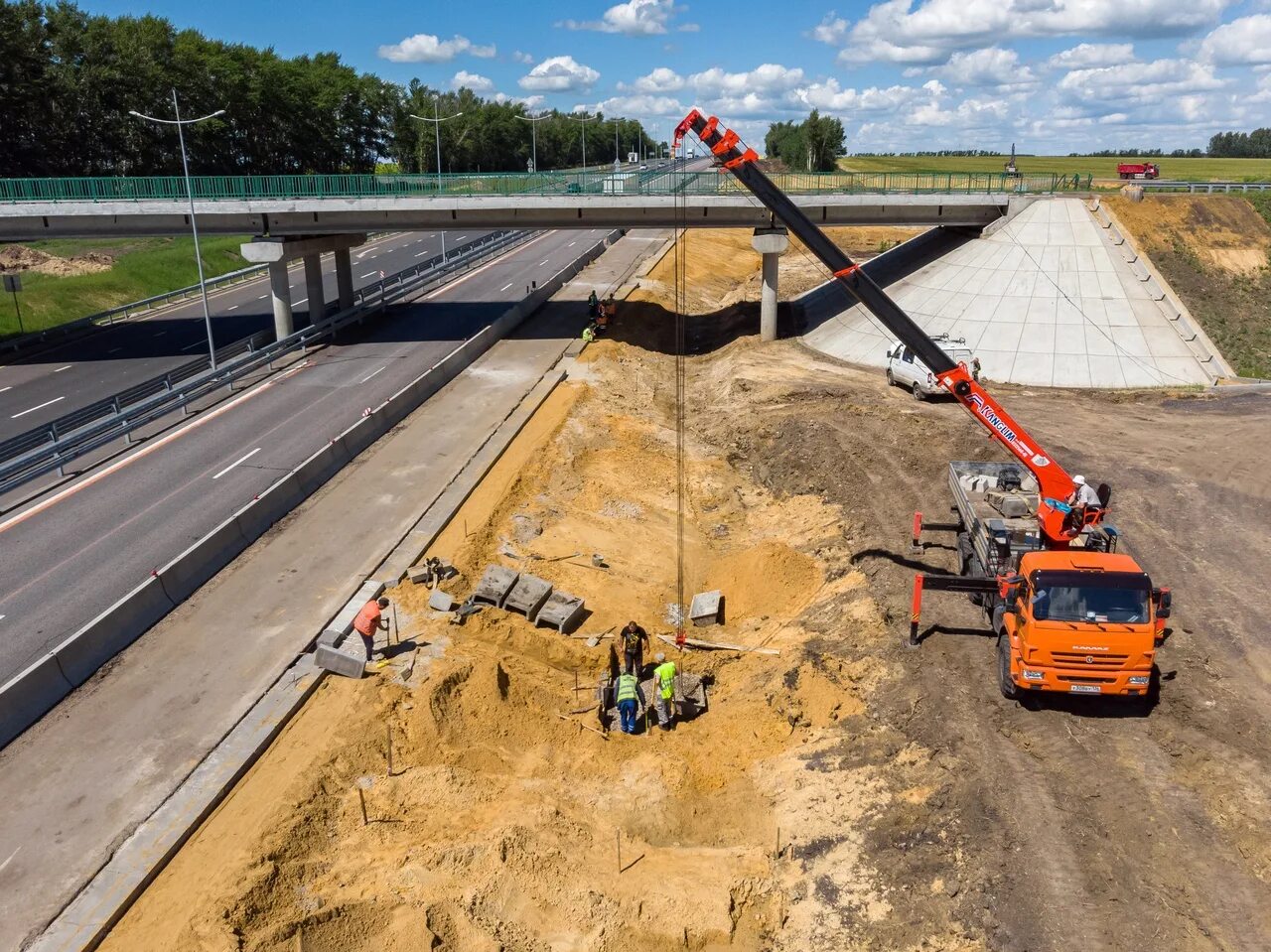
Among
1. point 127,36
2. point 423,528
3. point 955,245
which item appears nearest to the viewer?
point 423,528

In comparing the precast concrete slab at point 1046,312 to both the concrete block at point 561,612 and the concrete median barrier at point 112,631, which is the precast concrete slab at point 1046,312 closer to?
the concrete block at point 561,612

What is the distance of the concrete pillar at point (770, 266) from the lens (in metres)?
43.0

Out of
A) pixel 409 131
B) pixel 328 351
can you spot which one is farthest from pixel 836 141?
pixel 328 351

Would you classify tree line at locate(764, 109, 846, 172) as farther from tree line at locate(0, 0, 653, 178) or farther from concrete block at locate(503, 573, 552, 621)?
concrete block at locate(503, 573, 552, 621)

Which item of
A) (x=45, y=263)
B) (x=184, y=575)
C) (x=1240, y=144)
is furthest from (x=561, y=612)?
(x=1240, y=144)

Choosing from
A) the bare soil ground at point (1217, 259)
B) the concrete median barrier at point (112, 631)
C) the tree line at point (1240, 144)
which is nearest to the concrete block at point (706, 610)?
the concrete median barrier at point (112, 631)

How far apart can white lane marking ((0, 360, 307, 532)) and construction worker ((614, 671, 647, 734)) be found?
17.6 metres

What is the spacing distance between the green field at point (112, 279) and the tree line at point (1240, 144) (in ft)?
482

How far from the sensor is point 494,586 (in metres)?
20.1

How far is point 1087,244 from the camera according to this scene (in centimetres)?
4153

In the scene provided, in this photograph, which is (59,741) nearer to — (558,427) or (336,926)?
(336,926)

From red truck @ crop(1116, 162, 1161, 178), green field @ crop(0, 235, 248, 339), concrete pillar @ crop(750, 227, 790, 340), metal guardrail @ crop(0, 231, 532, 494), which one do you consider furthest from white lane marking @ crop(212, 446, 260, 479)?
red truck @ crop(1116, 162, 1161, 178)

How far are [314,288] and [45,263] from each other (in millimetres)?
32473

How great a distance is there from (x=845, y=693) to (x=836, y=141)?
125289mm
